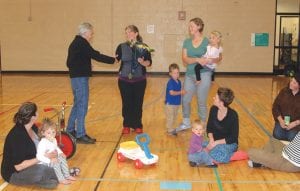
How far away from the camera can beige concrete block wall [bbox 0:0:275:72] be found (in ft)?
54.4

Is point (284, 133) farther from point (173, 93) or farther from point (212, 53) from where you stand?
point (173, 93)

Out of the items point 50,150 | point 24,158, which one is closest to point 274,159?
point 50,150

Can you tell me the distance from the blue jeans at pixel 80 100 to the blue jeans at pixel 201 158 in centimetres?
174

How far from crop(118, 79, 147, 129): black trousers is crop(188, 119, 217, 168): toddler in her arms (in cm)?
165

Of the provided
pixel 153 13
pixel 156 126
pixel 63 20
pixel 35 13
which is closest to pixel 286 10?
pixel 153 13

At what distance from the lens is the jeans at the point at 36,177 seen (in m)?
4.32

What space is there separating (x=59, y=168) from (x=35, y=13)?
1354cm

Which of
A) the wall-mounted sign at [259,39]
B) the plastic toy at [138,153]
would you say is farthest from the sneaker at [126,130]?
the wall-mounted sign at [259,39]

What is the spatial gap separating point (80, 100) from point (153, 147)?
3.95 ft

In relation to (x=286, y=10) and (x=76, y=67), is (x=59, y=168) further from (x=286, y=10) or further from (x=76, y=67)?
(x=286, y=10)

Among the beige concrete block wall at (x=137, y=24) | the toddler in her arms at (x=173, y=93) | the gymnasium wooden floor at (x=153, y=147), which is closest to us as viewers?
the gymnasium wooden floor at (x=153, y=147)

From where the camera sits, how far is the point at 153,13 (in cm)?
1670

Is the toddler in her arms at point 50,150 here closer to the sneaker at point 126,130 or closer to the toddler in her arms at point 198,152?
the toddler in her arms at point 198,152

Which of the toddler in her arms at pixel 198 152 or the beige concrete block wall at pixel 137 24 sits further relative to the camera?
the beige concrete block wall at pixel 137 24
